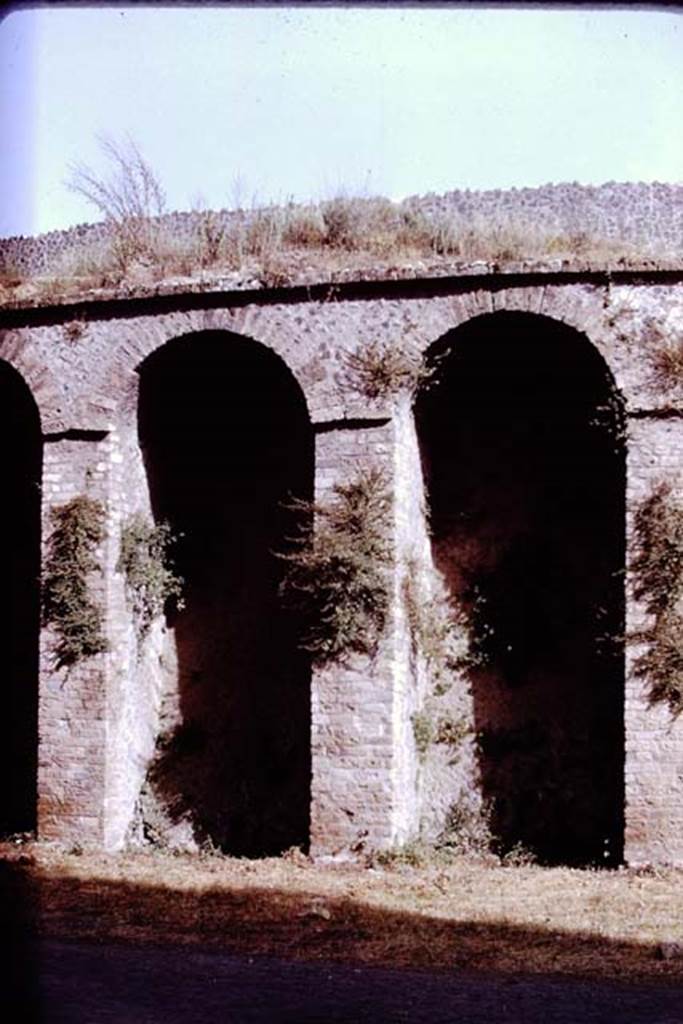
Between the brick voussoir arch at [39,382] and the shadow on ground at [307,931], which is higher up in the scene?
the brick voussoir arch at [39,382]

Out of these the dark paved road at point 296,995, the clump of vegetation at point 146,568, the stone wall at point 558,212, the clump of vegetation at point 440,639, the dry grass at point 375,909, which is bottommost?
the dry grass at point 375,909

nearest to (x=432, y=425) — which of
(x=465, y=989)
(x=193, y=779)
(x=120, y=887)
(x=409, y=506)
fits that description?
(x=409, y=506)

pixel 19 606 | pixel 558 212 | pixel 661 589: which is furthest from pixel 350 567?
pixel 558 212

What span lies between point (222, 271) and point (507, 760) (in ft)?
19.2

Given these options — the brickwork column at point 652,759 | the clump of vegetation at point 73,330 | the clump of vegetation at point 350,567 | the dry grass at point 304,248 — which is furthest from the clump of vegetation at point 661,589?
the clump of vegetation at point 73,330

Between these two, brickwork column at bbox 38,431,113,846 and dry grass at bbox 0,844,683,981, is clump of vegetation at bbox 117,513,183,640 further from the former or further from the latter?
dry grass at bbox 0,844,683,981

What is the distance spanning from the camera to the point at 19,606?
49.8ft

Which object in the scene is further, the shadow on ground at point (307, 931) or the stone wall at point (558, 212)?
the stone wall at point (558, 212)

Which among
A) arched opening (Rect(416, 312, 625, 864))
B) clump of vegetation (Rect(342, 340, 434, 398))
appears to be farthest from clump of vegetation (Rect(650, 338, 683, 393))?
clump of vegetation (Rect(342, 340, 434, 398))

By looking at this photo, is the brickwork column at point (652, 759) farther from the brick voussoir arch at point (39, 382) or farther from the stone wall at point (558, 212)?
the brick voussoir arch at point (39, 382)

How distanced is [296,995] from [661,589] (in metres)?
5.82

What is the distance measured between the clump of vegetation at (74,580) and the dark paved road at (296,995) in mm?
4827

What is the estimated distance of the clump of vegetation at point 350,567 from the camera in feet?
40.5

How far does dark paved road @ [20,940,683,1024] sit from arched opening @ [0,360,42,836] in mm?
6465
